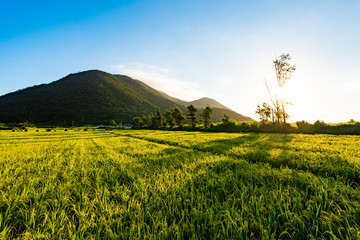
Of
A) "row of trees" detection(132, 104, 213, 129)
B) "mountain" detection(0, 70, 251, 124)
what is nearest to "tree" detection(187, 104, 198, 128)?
"row of trees" detection(132, 104, 213, 129)

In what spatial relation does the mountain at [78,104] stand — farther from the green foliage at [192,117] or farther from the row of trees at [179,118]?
the green foliage at [192,117]

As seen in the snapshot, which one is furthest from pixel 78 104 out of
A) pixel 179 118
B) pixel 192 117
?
pixel 192 117

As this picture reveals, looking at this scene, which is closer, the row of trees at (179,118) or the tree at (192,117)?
the row of trees at (179,118)

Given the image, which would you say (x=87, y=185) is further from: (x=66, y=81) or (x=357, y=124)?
(x=66, y=81)

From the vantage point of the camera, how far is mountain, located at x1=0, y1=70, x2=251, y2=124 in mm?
121125

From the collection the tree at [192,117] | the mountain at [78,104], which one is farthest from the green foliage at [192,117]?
the mountain at [78,104]

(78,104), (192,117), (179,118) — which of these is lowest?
(179,118)

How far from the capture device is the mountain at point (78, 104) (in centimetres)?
12112

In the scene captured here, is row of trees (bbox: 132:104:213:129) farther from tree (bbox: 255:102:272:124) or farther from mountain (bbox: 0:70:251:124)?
mountain (bbox: 0:70:251:124)

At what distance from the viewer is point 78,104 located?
136 m

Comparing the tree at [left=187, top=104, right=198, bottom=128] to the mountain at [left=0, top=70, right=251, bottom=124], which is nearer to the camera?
the tree at [left=187, top=104, right=198, bottom=128]

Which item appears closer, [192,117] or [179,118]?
[192,117]

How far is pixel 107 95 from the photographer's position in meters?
149

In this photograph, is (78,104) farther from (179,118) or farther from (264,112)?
(264,112)
